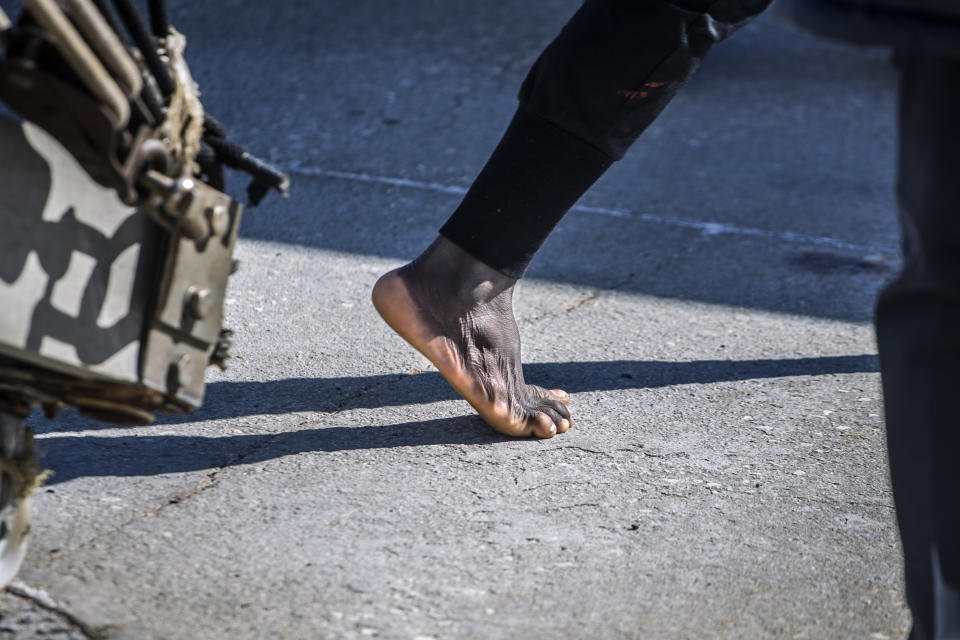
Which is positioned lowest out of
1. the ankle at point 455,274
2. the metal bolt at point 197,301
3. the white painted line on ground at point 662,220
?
the white painted line on ground at point 662,220

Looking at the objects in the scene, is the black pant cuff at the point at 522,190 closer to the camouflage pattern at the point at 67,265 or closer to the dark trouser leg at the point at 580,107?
the dark trouser leg at the point at 580,107

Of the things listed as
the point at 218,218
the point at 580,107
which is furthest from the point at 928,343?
the point at 580,107

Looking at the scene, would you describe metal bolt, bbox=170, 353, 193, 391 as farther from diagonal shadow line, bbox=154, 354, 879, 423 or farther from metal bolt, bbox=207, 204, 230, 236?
diagonal shadow line, bbox=154, 354, 879, 423

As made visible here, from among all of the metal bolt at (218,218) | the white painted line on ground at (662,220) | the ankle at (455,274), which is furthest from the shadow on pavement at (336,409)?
the white painted line on ground at (662,220)

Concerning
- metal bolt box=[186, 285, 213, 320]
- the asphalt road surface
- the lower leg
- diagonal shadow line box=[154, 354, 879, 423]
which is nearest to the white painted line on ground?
the asphalt road surface

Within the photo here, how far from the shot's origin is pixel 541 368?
229cm

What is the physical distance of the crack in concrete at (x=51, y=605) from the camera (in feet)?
4.34

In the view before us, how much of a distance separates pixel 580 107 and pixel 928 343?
85cm

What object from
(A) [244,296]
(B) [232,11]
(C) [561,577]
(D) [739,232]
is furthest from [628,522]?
(B) [232,11]

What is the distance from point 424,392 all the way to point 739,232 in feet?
4.45

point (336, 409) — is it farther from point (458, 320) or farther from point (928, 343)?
point (928, 343)

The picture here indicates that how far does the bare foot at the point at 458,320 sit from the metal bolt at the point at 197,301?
61 centimetres

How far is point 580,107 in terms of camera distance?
177cm

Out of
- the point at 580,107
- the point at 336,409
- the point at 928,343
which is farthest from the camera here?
the point at 336,409
